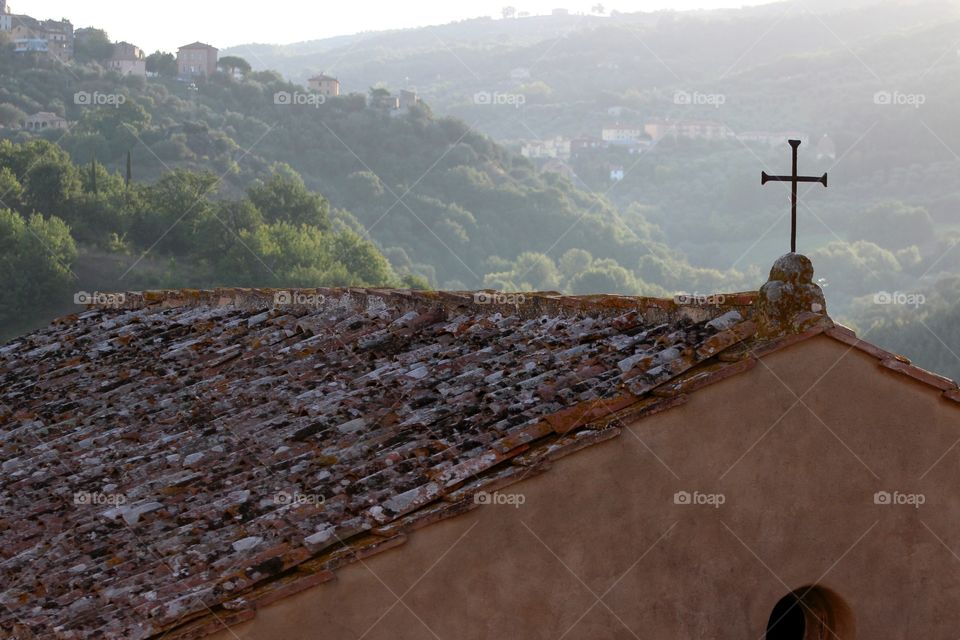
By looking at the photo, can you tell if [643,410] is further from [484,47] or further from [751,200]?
[484,47]

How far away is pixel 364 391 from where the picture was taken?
345 inches
